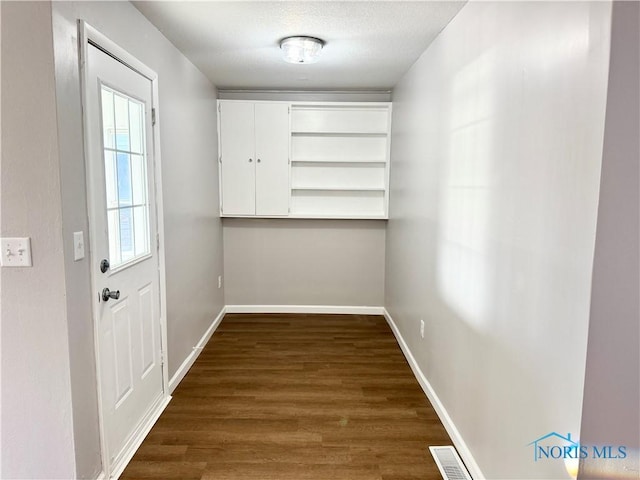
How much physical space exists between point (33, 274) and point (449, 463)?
2137mm

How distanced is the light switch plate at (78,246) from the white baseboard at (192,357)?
143cm

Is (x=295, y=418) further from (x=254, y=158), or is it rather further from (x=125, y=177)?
(x=254, y=158)

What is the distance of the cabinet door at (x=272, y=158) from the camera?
4.18 meters

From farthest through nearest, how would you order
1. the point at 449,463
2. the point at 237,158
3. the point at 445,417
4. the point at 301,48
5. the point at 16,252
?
the point at 237,158, the point at 301,48, the point at 445,417, the point at 449,463, the point at 16,252

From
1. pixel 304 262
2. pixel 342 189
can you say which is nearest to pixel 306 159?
pixel 342 189

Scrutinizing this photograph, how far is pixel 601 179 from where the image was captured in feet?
→ 3.64

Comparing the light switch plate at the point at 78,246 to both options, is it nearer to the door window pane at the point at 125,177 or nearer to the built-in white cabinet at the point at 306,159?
the door window pane at the point at 125,177

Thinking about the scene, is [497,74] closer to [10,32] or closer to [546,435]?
[546,435]

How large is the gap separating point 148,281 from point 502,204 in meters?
1.98

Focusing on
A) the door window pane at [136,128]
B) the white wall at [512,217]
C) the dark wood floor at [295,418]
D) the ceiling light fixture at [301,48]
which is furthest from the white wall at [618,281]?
the door window pane at [136,128]

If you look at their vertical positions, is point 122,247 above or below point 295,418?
above

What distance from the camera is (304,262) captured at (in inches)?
180

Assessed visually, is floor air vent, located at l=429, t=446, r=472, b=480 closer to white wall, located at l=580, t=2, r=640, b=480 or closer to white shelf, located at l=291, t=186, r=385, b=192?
white wall, located at l=580, t=2, r=640, b=480

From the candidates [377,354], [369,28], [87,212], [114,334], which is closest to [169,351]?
[114,334]
